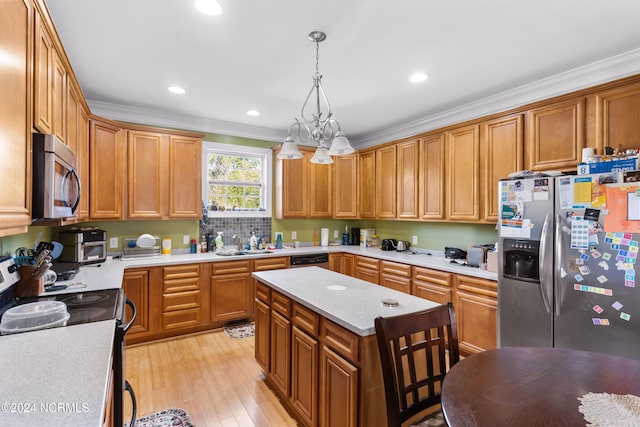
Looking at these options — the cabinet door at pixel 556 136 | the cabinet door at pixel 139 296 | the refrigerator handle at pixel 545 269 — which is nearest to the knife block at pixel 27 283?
the cabinet door at pixel 139 296

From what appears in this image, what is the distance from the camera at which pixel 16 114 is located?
121 centimetres

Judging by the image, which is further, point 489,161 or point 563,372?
point 489,161

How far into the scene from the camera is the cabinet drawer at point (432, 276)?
316cm

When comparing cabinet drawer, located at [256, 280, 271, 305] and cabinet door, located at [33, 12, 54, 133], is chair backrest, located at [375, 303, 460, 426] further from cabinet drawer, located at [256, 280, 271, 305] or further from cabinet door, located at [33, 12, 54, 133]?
cabinet door, located at [33, 12, 54, 133]

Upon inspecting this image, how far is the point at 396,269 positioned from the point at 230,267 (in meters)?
2.02

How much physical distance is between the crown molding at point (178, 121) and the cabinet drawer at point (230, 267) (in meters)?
1.84

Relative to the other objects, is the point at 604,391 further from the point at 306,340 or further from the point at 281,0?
the point at 281,0

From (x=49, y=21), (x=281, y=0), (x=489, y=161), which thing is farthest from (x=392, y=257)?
(x=49, y=21)

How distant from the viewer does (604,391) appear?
1.10 metres

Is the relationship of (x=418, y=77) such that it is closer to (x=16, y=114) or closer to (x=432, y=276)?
(x=432, y=276)

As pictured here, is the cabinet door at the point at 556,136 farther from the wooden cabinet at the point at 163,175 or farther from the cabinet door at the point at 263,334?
the wooden cabinet at the point at 163,175

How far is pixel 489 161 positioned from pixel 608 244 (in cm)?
134

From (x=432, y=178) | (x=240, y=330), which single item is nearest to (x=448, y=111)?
(x=432, y=178)

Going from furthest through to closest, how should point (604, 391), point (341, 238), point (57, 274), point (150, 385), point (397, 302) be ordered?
point (341, 238) < point (150, 385) < point (57, 274) < point (397, 302) < point (604, 391)
